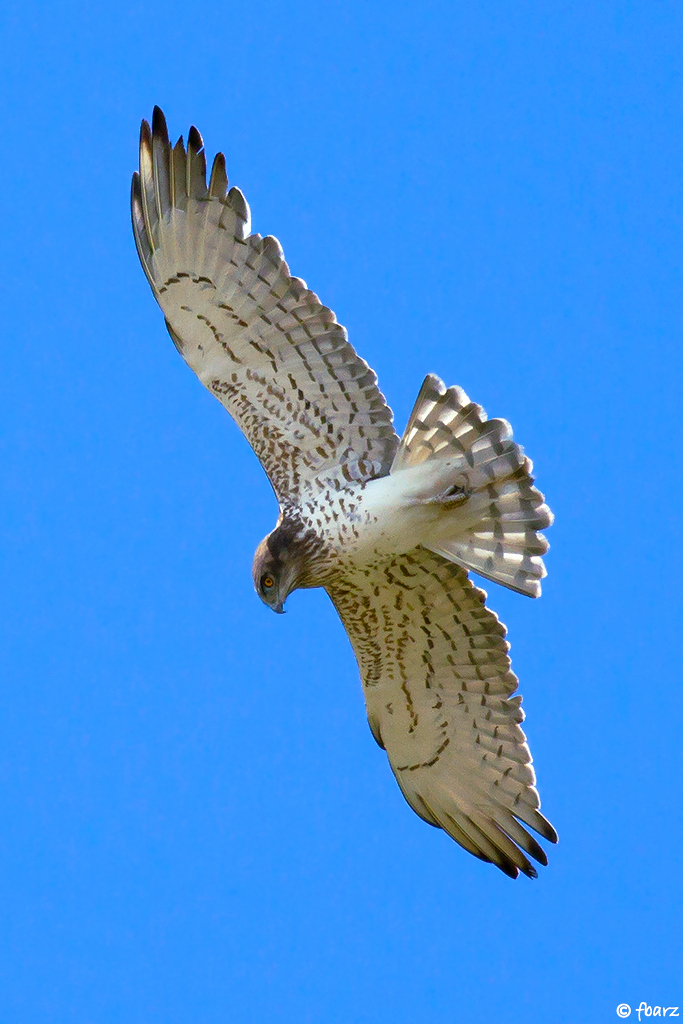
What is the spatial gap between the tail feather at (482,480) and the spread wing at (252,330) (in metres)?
→ 0.29

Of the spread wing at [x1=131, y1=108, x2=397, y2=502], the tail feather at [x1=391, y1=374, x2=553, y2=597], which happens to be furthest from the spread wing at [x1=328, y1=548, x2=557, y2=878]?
the spread wing at [x1=131, y1=108, x2=397, y2=502]

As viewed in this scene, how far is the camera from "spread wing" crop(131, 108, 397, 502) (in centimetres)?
728

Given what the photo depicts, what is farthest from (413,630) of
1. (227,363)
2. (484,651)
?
(227,363)

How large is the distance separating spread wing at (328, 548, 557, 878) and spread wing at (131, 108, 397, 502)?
0.65m

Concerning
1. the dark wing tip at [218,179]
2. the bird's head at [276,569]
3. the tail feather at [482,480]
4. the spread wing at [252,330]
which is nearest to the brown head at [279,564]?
the bird's head at [276,569]

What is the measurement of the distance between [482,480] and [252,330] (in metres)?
1.23

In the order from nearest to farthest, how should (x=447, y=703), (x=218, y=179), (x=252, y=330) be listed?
1. (x=218, y=179)
2. (x=252, y=330)
3. (x=447, y=703)

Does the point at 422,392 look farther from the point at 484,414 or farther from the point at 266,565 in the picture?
the point at 266,565

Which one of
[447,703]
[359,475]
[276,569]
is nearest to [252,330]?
[359,475]

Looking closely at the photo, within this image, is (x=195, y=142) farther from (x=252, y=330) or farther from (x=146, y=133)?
(x=252, y=330)

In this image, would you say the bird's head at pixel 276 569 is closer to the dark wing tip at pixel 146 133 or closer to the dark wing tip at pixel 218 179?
the dark wing tip at pixel 218 179

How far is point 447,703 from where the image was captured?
7969 mm

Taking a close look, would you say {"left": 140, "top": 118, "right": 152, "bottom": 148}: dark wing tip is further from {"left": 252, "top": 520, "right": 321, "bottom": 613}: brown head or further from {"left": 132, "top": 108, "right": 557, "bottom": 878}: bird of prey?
{"left": 252, "top": 520, "right": 321, "bottom": 613}: brown head

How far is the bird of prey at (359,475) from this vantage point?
729 cm
